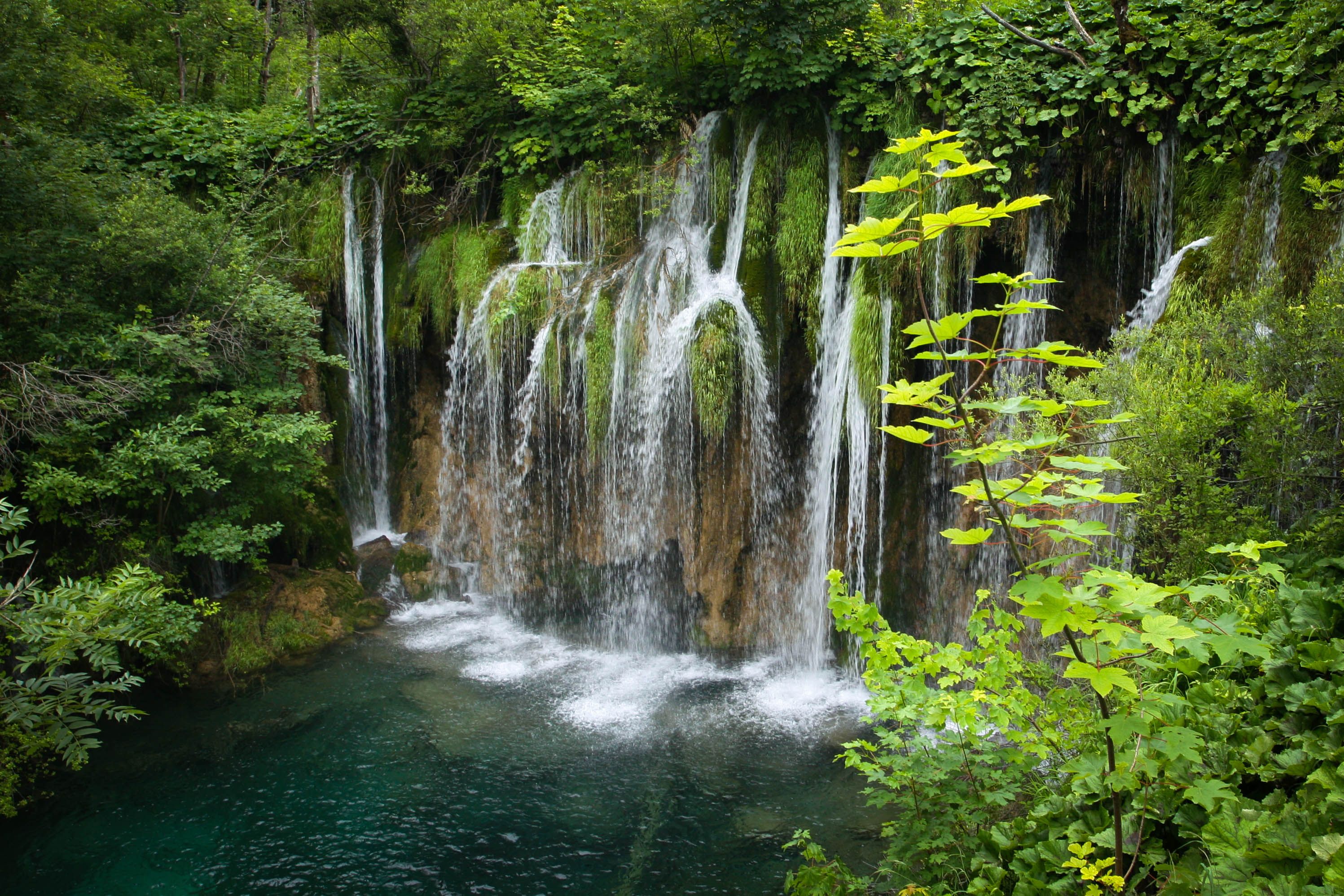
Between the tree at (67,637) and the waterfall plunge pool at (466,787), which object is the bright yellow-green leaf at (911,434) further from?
the waterfall plunge pool at (466,787)

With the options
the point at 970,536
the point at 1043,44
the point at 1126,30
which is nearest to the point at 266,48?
the point at 1043,44

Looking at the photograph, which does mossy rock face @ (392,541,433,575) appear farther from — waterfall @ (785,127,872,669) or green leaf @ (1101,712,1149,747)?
green leaf @ (1101,712,1149,747)

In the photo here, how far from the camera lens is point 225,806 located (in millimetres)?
6980

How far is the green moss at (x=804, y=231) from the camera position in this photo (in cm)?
942

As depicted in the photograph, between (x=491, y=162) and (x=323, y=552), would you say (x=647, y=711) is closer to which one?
(x=323, y=552)

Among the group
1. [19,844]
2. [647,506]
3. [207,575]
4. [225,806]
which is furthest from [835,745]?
[207,575]

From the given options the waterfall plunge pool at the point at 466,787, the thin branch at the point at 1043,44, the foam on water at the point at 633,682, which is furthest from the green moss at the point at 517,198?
the thin branch at the point at 1043,44

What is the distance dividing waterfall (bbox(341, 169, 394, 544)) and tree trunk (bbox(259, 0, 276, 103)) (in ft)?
21.9

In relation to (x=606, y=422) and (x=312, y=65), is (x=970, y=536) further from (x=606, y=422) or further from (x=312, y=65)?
(x=312, y=65)

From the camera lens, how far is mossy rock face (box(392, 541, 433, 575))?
11.5 metres

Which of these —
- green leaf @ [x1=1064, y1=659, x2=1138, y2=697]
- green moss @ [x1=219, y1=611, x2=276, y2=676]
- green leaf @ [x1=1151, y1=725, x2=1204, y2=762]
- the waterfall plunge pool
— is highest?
green leaf @ [x1=1064, y1=659, x2=1138, y2=697]

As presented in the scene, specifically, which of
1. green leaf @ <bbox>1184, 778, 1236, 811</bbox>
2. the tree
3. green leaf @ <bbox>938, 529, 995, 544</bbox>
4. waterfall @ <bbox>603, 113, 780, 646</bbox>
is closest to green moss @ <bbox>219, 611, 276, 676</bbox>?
the tree

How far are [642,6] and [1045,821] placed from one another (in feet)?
33.0

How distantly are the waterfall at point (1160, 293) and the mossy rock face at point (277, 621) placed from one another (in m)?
9.56
